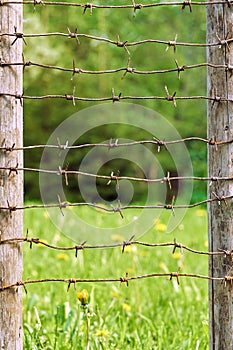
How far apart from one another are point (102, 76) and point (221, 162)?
9.93 metres

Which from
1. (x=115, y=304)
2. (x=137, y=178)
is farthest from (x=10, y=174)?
(x=115, y=304)

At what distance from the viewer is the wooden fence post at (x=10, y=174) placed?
66.6 inches

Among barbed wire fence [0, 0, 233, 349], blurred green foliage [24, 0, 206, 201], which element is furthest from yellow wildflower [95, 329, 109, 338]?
blurred green foliage [24, 0, 206, 201]

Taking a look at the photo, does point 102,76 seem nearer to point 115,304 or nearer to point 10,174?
point 115,304

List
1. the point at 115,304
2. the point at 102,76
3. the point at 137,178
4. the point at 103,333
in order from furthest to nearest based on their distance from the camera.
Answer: the point at 102,76
the point at 115,304
the point at 103,333
the point at 137,178

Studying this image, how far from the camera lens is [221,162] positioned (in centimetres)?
176

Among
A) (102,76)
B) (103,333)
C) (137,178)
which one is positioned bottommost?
(103,333)

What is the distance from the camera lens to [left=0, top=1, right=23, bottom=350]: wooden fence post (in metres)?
1.69

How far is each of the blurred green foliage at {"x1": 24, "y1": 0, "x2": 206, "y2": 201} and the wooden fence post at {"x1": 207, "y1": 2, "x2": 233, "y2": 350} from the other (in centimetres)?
818

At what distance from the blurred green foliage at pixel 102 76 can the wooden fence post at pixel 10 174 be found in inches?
329

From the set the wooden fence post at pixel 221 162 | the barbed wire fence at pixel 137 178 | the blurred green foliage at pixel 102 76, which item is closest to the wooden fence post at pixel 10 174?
the barbed wire fence at pixel 137 178

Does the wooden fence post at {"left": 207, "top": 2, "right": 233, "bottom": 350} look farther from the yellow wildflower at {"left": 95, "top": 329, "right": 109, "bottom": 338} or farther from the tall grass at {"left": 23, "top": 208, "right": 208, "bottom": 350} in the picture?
the yellow wildflower at {"left": 95, "top": 329, "right": 109, "bottom": 338}

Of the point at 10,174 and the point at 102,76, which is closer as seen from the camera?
the point at 10,174

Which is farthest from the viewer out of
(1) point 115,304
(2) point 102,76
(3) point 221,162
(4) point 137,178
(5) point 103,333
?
(2) point 102,76
